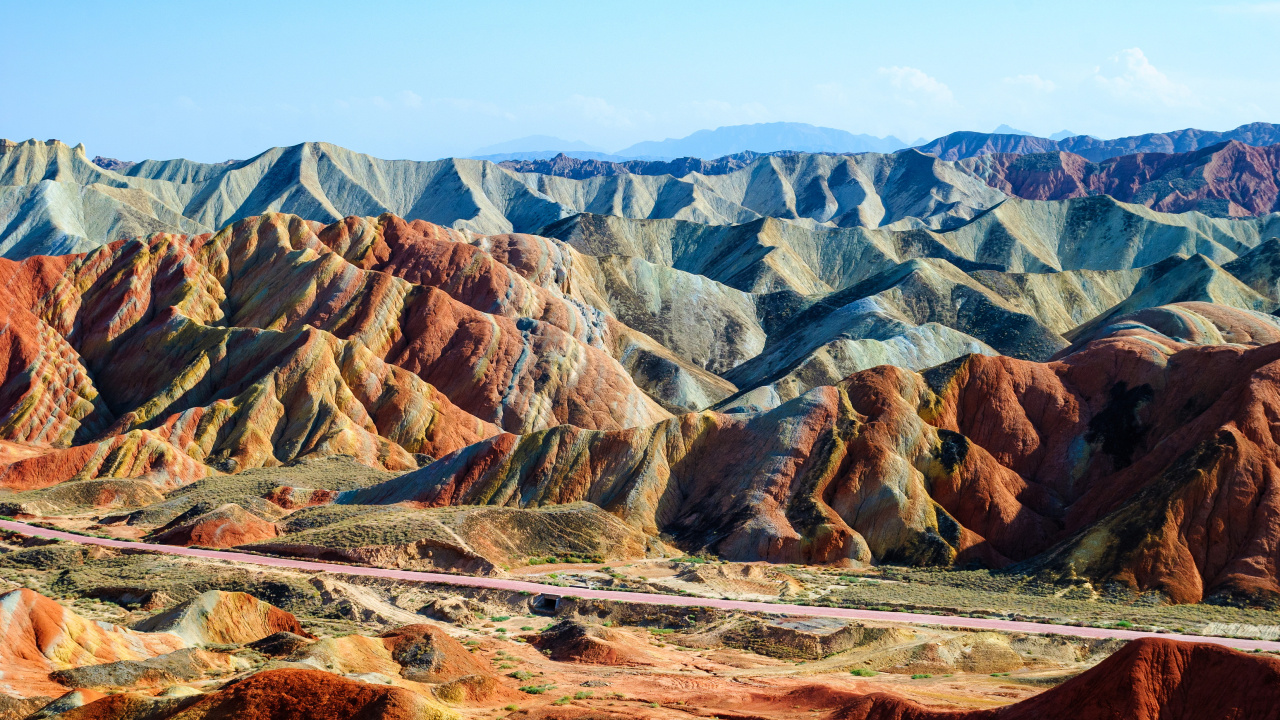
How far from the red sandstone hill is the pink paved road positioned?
16219 millimetres

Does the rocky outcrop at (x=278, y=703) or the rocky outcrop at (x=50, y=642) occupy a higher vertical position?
the rocky outcrop at (x=278, y=703)

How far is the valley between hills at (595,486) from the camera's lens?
35219 mm

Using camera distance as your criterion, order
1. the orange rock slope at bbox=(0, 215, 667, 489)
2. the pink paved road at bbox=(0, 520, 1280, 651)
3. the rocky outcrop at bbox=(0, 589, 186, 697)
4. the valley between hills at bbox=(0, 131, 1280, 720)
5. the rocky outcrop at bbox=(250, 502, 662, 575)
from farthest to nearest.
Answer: the orange rock slope at bbox=(0, 215, 667, 489) → the rocky outcrop at bbox=(250, 502, 662, 575) → the pink paved road at bbox=(0, 520, 1280, 651) → the valley between hills at bbox=(0, 131, 1280, 720) → the rocky outcrop at bbox=(0, 589, 186, 697)

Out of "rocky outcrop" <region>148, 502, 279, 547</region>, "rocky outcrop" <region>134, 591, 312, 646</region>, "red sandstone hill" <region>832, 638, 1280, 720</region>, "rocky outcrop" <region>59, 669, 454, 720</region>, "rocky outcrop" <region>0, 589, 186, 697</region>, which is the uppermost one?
"red sandstone hill" <region>832, 638, 1280, 720</region>

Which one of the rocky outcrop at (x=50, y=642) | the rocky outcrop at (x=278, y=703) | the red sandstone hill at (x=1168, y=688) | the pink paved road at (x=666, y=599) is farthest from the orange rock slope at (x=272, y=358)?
the red sandstone hill at (x=1168, y=688)

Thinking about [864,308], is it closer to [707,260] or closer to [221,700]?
[707,260]

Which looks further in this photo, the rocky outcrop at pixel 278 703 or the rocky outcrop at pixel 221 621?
the rocky outcrop at pixel 221 621

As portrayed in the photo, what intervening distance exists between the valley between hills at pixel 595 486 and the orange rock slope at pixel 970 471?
0.21 meters

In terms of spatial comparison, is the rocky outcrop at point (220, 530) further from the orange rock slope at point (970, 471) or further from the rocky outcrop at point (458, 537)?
the orange rock slope at point (970, 471)

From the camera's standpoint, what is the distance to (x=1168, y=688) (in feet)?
92.5

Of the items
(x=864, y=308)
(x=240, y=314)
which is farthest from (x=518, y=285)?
(x=864, y=308)

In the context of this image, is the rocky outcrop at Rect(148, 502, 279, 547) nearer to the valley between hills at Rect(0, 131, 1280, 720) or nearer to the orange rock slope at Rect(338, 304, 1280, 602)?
the valley between hills at Rect(0, 131, 1280, 720)

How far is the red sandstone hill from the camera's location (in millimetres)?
27203

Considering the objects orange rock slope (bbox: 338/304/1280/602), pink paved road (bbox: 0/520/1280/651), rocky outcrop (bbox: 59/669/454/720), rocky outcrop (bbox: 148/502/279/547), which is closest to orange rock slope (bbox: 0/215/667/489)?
orange rock slope (bbox: 338/304/1280/602)
